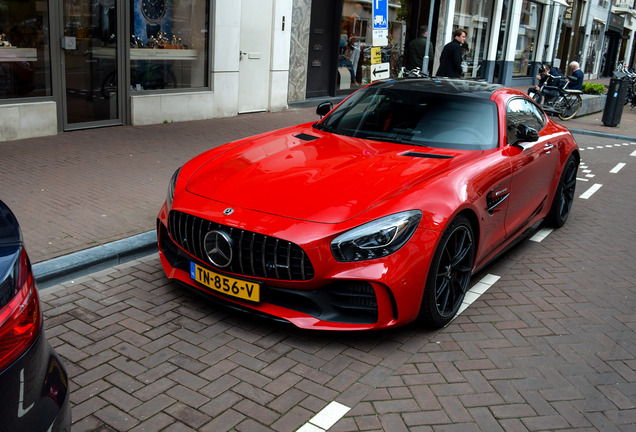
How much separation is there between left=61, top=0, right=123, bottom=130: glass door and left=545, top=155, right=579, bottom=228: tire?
273 inches

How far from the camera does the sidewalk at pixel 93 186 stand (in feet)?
16.7

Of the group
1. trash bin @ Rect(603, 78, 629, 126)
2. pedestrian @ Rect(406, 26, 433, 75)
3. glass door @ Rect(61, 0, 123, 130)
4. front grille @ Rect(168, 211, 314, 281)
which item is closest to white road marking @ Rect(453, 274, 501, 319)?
front grille @ Rect(168, 211, 314, 281)

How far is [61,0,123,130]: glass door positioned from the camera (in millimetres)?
9344

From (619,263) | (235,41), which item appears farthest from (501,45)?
(619,263)

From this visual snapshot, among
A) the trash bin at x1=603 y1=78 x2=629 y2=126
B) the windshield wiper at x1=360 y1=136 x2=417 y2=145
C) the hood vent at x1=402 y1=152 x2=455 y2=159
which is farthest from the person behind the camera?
the trash bin at x1=603 y1=78 x2=629 y2=126

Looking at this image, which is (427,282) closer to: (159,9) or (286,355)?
(286,355)

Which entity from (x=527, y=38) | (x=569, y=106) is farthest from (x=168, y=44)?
(x=527, y=38)

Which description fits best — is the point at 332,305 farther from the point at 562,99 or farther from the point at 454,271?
the point at 562,99

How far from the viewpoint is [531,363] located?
3836 millimetres

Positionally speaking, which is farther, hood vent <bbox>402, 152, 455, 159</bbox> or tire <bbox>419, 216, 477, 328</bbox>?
hood vent <bbox>402, 152, 455, 159</bbox>

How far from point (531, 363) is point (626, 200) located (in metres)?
5.52

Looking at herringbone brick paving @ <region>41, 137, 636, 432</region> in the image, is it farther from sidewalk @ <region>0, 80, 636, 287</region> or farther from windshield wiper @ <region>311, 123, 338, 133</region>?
windshield wiper @ <region>311, 123, 338, 133</region>

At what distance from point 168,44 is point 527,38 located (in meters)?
22.0

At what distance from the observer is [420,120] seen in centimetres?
514
